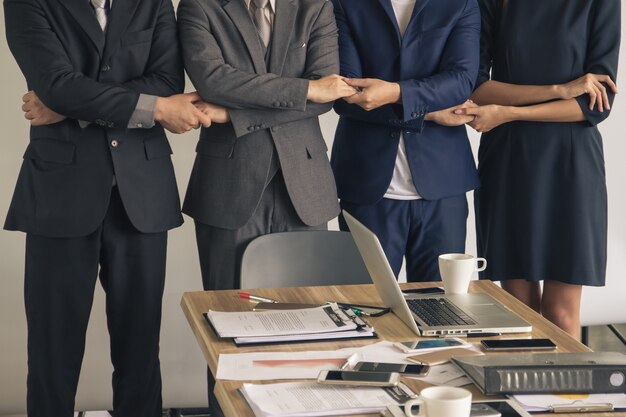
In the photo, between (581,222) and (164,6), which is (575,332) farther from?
(164,6)

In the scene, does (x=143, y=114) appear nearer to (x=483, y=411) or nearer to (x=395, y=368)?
(x=395, y=368)

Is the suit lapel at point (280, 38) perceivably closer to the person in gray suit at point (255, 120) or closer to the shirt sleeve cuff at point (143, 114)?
the person in gray suit at point (255, 120)

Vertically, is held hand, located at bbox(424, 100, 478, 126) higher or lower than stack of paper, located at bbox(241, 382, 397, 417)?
higher

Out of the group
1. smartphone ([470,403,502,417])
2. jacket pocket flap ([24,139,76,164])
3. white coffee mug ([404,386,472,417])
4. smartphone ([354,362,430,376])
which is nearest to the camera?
white coffee mug ([404,386,472,417])

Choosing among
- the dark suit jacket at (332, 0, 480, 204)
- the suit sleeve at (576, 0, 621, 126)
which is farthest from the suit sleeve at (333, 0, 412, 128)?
the suit sleeve at (576, 0, 621, 126)

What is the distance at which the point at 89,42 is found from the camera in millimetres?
2834

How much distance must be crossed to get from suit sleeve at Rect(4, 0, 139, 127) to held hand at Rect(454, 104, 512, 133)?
1134 mm

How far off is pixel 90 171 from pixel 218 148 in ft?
1.35

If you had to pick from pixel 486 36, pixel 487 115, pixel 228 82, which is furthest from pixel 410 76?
pixel 228 82

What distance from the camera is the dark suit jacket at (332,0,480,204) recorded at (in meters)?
3.05

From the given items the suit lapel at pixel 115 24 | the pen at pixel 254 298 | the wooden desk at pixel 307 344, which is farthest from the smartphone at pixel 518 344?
the suit lapel at pixel 115 24

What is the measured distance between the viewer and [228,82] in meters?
2.87

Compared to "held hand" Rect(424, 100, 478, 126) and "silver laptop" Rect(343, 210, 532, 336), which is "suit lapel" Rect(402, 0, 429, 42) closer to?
"held hand" Rect(424, 100, 478, 126)

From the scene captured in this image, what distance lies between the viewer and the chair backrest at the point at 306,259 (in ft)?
8.89
